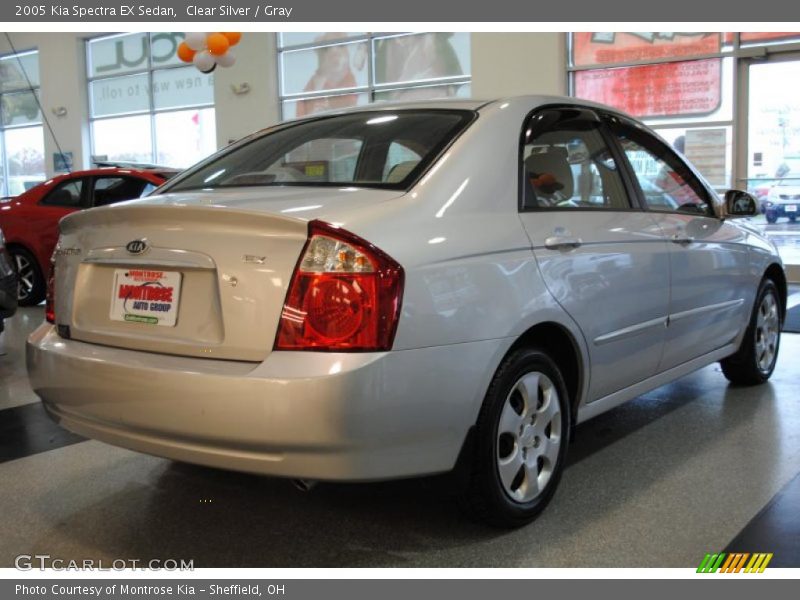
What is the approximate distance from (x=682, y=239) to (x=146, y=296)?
2.15 metres

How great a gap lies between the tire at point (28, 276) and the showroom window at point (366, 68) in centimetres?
519

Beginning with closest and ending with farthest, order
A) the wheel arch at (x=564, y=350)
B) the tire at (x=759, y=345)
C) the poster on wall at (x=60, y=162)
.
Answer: the wheel arch at (x=564, y=350) < the tire at (x=759, y=345) < the poster on wall at (x=60, y=162)

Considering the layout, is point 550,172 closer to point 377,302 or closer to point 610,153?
point 610,153

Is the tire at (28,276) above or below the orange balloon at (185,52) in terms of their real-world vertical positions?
below

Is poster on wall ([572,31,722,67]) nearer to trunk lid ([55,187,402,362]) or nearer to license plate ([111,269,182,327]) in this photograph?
trunk lid ([55,187,402,362])

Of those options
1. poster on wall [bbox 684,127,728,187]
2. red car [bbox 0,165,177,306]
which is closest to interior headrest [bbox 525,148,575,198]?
red car [bbox 0,165,177,306]

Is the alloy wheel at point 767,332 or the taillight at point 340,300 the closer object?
the taillight at point 340,300

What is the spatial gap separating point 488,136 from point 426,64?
35.4 ft

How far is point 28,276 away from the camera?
802 centimetres

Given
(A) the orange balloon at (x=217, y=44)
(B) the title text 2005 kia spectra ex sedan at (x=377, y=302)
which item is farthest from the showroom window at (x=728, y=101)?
(B) the title text 2005 kia spectra ex sedan at (x=377, y=302)

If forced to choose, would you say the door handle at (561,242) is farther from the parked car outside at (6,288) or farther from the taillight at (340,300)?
the parked car outside at (6,288)

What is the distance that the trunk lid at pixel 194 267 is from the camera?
6.56 feet

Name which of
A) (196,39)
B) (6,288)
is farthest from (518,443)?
(196,39)

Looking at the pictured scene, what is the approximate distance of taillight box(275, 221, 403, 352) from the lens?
1948 millimetres
